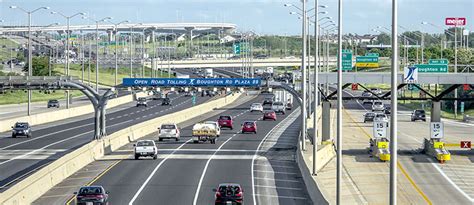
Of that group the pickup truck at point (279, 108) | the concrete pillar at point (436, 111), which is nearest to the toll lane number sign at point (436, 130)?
the concrete pillar at point (436, 111)

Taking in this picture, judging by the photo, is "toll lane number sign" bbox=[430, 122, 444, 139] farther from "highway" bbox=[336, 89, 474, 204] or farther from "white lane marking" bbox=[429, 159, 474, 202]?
"white lane marking" bbox=[429, 159, 474, 202]

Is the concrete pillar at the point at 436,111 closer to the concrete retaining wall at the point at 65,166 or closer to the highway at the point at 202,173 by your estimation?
the highway at the point at 202,173

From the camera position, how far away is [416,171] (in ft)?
209

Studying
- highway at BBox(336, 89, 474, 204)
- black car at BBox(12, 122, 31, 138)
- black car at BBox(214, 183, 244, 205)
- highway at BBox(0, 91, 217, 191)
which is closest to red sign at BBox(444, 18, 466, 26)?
highway at BBox(336, 89, 474, 204)

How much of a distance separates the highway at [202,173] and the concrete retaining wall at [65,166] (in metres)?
0.54

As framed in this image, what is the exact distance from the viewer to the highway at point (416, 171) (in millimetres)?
51691

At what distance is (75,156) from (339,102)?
22.5m

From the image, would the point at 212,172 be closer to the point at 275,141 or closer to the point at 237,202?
the point at 237,202

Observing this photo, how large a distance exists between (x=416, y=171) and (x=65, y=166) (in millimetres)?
22695

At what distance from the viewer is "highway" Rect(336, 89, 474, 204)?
170 ft

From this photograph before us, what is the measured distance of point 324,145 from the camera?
7344 centimetres

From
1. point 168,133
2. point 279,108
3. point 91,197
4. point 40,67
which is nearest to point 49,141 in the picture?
point 168,133

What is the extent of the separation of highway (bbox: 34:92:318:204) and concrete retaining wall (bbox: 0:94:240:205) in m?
0.54

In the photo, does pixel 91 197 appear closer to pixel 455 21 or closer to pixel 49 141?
pixel 49 141
